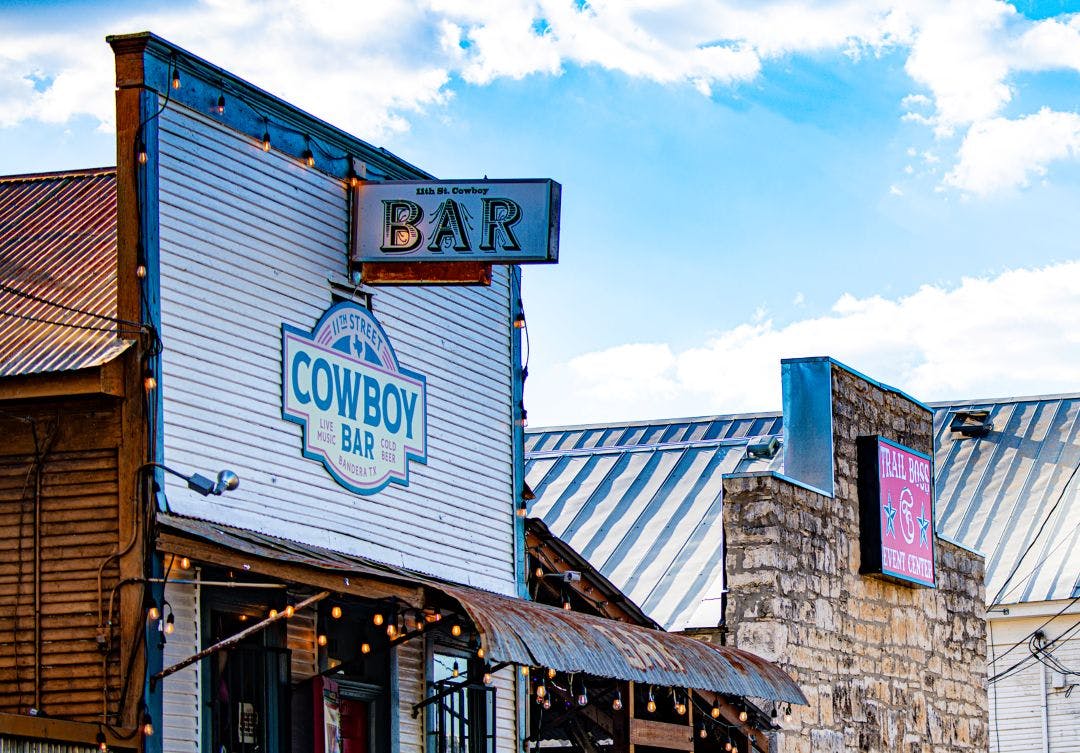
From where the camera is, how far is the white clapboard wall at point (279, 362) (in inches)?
Answer: 539

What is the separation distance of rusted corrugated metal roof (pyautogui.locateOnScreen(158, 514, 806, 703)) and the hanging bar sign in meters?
2.49

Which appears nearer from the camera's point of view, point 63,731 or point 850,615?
point 63,731

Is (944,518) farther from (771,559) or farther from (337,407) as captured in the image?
(337,407)

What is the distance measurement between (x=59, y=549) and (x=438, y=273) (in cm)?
402

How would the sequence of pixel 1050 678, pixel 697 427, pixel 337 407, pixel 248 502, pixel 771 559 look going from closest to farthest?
pixel 248 502 → pixel 337 407 → pixel 771 559 → pixel 697 427 → pixel 1050 678

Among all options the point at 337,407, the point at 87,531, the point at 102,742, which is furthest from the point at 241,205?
the point at 102,742

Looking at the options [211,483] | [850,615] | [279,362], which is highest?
[279,362]

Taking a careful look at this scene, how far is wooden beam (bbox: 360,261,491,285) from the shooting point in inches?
611

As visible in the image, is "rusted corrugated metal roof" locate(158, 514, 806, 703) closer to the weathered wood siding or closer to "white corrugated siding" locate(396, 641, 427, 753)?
the weathered wood siding

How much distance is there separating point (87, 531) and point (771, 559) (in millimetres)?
Result: 8730

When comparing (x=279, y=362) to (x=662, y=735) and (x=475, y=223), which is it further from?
(x=662, y=735)

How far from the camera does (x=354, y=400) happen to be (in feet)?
50.9

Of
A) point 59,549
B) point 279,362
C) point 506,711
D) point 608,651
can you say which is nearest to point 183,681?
point 59,549

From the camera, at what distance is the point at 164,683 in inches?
506
